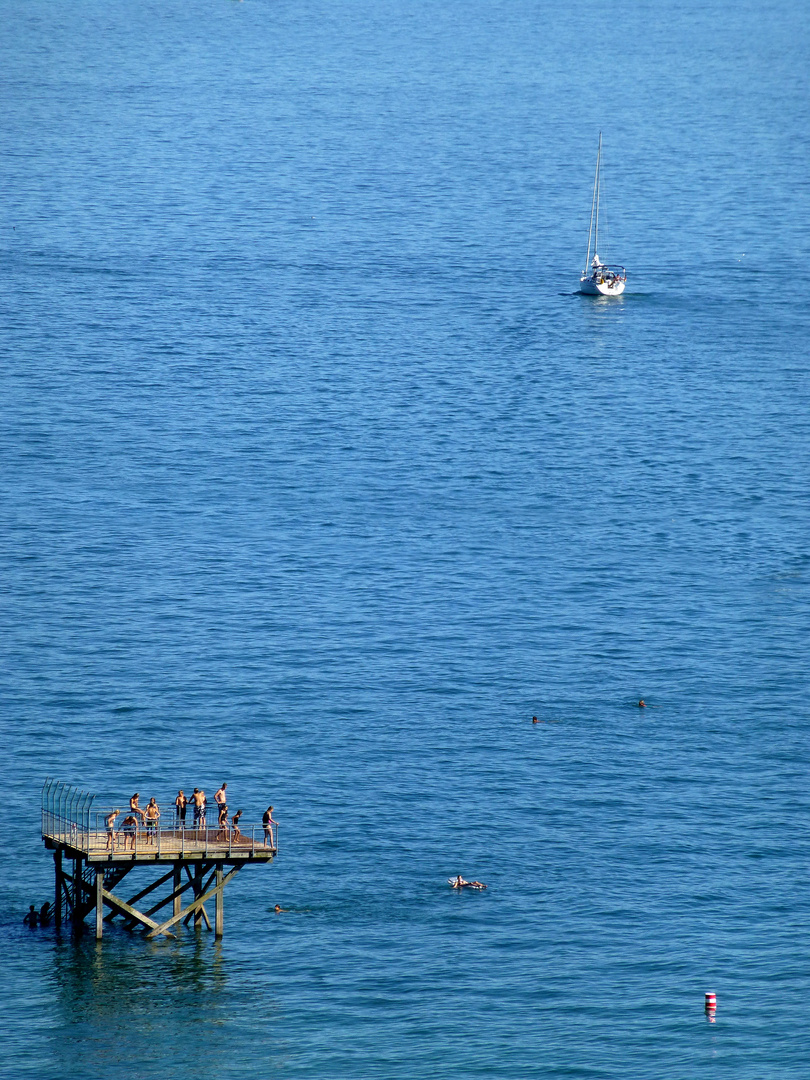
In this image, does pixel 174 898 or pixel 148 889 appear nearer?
pixel 174 898

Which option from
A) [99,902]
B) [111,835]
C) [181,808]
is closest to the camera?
[111,835]

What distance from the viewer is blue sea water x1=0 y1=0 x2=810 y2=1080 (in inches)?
3000

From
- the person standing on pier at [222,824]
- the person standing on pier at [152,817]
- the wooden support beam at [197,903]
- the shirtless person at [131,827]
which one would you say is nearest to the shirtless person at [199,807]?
the person standing on pier at [222,824]

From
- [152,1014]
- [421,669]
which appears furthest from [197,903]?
[421,669]

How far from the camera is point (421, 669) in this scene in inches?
4532

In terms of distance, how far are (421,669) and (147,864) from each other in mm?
38253

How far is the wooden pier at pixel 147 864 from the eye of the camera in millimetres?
78938

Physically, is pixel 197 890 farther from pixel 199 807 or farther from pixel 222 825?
pixel 199 807

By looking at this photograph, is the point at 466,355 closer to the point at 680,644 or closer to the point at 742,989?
the point at 680,644

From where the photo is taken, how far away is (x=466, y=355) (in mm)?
184375

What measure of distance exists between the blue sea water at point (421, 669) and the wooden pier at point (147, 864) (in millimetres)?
1610

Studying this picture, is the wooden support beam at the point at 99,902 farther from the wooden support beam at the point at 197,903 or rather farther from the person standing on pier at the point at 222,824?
the person standing on pier at the point at 222,824

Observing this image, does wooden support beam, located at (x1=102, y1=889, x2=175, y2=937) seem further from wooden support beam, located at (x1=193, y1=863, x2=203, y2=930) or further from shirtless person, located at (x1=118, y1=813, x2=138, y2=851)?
shirtless person, located at (x1=118, y1=813, x2=138, y2=851)

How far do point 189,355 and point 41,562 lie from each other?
5872 centimetres
